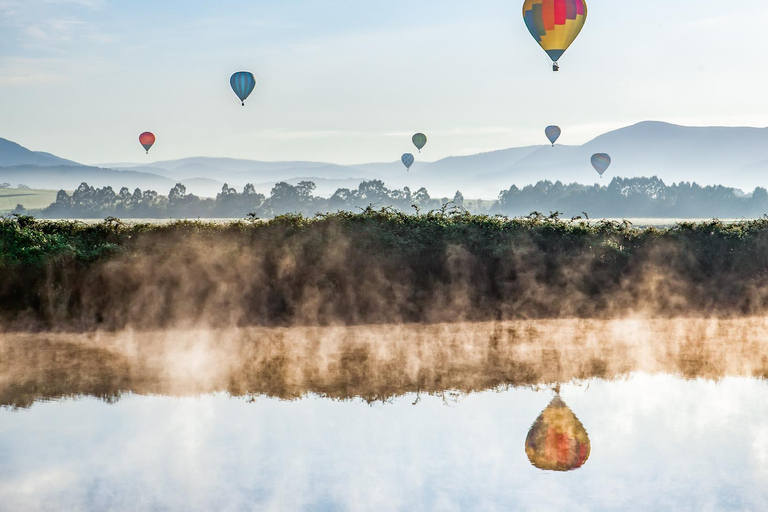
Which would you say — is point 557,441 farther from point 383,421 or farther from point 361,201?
point 361,201

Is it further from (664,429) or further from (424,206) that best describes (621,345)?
(424,206)

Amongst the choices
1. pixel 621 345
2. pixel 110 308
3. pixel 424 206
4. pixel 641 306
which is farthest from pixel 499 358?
pixel 424 206

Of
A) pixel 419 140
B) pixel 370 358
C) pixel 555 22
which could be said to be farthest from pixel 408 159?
pixel 370 358

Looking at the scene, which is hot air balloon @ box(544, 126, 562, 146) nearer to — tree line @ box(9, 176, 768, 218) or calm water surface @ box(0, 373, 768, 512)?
tree line @ box(9, 176, 768, 218)

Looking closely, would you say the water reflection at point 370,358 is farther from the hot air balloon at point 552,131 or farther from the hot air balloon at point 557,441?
the hot air balloon at point 552,131

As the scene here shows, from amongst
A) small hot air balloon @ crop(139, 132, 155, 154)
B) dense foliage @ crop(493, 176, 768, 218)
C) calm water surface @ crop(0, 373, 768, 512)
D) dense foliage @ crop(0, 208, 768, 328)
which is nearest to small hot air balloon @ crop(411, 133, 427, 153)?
small hot air balloon @ crop(139, 132, 155, 154)
